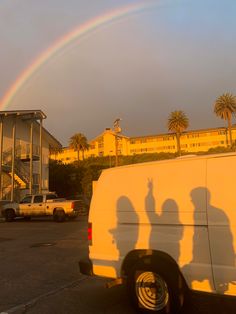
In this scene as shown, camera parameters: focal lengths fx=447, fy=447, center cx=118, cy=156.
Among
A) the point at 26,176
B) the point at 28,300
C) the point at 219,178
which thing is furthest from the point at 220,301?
the point at 26,176

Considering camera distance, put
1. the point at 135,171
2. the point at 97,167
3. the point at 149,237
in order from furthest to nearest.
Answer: the point at 97,167, the point at 135,171, the point at 149,237

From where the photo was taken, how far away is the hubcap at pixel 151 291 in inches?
253

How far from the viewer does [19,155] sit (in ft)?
138

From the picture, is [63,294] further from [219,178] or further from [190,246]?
[219,178]

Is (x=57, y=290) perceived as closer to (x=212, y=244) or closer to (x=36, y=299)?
(x=36, y=299)

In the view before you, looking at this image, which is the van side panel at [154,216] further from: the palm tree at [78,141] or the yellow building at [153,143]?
the yellow building at [153,143]

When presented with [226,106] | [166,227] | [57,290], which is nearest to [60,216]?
[57,290]

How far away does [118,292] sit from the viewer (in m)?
8.02

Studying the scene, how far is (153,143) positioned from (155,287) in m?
130

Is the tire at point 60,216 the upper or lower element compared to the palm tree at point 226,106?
lower

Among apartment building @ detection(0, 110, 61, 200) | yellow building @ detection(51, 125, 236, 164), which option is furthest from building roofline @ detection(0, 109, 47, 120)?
yellow building @ detection(51, 125, 236, 164)

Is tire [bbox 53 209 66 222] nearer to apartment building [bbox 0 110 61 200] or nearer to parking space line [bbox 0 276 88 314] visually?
apartment building [bbox 0 110 61 200]

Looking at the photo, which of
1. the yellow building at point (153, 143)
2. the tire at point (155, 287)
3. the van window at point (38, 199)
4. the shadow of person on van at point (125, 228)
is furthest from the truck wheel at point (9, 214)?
the yellow building at point (153, 143)

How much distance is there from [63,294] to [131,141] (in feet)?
425
